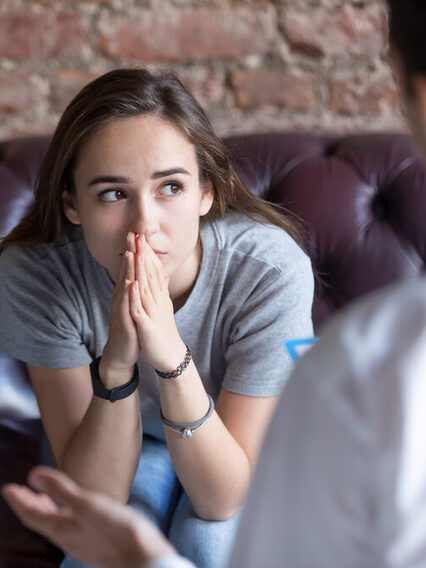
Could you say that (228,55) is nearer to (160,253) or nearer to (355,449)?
(160,253)

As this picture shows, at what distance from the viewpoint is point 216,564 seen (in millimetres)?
1071

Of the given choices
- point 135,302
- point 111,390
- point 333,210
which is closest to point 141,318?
point 135,302

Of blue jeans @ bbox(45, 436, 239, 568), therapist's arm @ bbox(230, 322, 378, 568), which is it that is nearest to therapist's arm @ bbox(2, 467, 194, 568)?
therapist's arm @ bbox(230, 322, 378, 568)

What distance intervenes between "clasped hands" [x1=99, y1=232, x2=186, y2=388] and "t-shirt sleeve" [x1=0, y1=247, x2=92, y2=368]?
0.53 feet

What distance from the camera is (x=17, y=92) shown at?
1798mm

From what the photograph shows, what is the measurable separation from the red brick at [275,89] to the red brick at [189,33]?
0.19ft

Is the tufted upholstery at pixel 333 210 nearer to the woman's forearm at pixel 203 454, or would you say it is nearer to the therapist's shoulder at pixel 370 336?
Result: the woman's forearm at pixel 203 454

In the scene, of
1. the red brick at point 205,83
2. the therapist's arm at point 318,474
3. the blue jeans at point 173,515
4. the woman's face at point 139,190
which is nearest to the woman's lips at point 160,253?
the woman's face at point 139,190

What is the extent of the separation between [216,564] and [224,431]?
19 centimetres

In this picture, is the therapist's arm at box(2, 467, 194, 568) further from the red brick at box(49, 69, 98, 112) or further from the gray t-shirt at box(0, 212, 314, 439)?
the red brick at box(49, 69, 98, 112)

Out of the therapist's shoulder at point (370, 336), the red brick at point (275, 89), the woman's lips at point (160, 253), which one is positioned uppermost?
the therapist's shoulder at point (370, 336)

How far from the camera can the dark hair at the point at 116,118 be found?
1.13 meters

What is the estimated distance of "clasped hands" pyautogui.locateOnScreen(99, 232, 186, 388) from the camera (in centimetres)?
104

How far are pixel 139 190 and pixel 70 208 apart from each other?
0.61 feet
